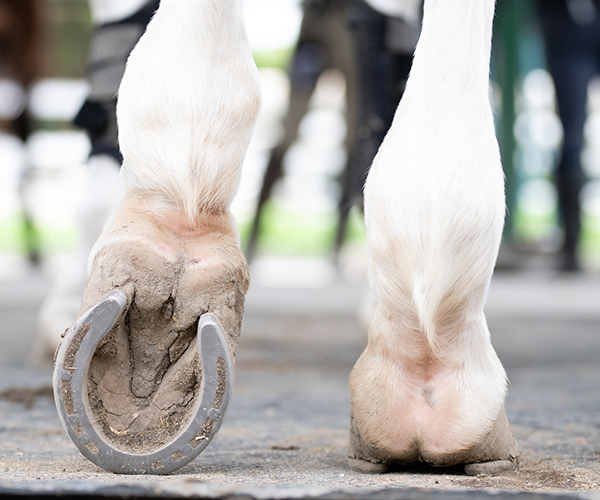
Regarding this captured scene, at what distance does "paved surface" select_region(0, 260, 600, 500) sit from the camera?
604 millimetres

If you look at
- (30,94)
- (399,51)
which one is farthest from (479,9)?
(30,94)

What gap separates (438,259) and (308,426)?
45cm

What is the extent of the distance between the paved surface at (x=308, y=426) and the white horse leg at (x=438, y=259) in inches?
1.8

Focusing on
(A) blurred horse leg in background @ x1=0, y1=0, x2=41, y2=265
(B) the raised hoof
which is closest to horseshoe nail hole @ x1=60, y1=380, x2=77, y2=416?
(B) the raised hoof

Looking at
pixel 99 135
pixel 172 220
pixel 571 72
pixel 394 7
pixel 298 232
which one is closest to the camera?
pixel 172 220

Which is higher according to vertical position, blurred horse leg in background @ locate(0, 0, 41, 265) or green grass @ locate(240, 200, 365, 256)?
blurred horse leg in background @ locate(0, 0, 41, 265)

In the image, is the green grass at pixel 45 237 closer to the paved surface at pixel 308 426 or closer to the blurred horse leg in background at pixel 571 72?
the blurred horse leg in background at pixel 571 72

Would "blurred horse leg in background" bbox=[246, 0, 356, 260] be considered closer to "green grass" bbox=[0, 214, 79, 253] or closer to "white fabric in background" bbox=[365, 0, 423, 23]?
"white fabric in background" bbox=[365, 0, 423, 23]

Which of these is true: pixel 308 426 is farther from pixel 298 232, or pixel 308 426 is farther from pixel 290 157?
pixel 298 232

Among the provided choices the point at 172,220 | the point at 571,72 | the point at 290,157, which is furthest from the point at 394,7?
the point at 290,157

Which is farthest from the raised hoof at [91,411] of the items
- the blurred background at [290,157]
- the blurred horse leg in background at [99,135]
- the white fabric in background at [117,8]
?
the blurred background at [290,157]

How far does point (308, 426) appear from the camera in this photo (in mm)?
1128

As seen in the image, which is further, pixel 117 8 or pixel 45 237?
pixel 45 237

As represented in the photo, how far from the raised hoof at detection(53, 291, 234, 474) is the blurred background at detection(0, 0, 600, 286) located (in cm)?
312
